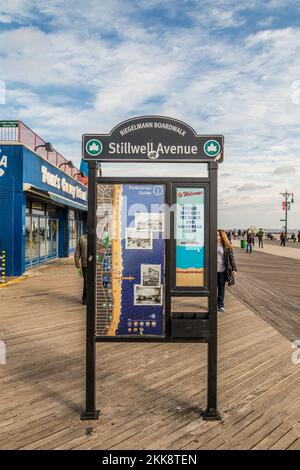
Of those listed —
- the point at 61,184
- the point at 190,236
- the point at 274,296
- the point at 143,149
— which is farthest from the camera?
the point at 61,184

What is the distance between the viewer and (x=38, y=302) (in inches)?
356

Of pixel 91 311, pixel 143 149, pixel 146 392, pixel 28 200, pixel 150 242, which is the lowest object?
pixel 146 392

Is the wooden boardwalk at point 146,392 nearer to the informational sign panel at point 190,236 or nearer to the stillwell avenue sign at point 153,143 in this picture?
the informational sign panel at point 190,236

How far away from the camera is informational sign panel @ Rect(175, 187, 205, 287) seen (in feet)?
11.9

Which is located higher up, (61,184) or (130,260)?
(61,184)

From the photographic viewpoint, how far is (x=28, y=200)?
15836 millimetres

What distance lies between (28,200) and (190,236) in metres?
13.5

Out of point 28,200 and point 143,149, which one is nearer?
point 143,149

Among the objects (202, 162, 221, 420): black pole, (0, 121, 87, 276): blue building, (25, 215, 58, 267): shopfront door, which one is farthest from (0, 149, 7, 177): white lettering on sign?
(202, 162, 221, 420): black pole

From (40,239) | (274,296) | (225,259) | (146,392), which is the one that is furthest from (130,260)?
(40,239)

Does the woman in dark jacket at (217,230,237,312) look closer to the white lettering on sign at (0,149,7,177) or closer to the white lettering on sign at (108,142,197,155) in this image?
the white lettering on sign at (108,142,197,155)

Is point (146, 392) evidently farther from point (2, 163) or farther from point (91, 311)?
point (2, 163)

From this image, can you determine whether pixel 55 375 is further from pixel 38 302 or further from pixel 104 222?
pixel 38 302

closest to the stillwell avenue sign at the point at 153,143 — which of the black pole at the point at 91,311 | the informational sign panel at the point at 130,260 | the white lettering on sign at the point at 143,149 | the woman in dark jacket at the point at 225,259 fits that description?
the white lettering on sign at the point at 143,149
